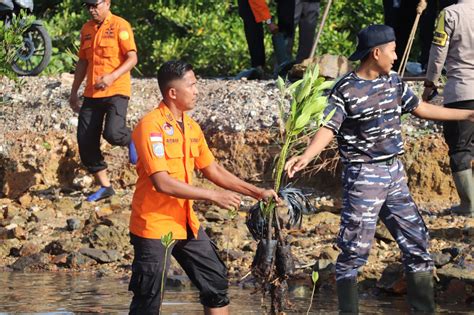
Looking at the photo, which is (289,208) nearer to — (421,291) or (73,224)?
(421,291)

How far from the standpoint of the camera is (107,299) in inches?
361

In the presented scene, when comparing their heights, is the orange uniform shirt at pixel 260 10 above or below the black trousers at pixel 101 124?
above

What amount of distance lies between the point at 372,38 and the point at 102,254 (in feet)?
12.5

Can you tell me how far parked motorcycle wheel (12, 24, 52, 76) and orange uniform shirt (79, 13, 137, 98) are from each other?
3164 millimetres

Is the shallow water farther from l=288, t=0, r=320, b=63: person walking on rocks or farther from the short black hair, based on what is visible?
l=288, t=0, r=320, b=63: person walking on rocks

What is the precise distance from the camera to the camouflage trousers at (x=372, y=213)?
7.50 m

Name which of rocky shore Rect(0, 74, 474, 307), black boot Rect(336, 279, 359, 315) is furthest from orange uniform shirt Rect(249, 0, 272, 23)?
black boot Rect(336, 279, 359, 315)

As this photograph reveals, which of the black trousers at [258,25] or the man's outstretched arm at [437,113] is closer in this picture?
the man's outstretched arm at [437,113]

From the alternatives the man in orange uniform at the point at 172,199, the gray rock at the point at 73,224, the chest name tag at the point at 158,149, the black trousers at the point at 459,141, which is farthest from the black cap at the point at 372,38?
the gray rock at the point at 73,224

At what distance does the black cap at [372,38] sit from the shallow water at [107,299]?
6.16 ft

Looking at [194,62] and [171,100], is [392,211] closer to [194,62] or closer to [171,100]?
[171,100]

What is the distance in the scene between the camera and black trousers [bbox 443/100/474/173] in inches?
377

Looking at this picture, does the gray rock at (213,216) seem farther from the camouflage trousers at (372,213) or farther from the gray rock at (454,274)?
the camouflage trousers at (372,213)

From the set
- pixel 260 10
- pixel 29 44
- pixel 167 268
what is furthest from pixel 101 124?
pixel 167 268
